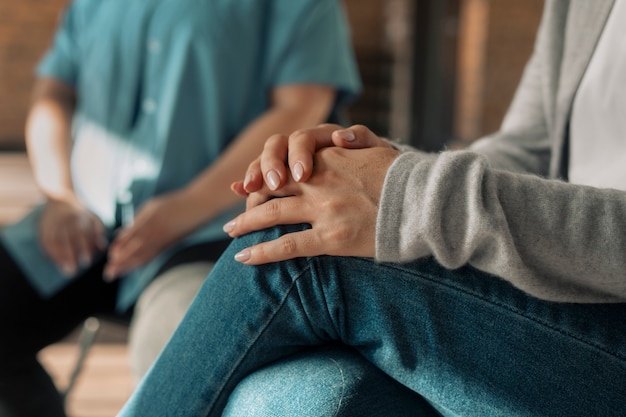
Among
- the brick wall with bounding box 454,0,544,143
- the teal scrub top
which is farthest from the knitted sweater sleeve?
the brick wall with bounding box 454,0,544,143

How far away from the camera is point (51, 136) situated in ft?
4.70

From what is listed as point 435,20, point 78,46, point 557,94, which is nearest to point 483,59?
point 435,20

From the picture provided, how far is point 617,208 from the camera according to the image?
1.89ft

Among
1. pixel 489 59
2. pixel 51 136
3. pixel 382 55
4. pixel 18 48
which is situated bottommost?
pixel 382 55

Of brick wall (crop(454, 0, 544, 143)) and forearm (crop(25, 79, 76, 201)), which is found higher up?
forearm (crop(25, 79, 76, 201))

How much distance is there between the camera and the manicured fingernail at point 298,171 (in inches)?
25.6

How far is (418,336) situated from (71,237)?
807mm

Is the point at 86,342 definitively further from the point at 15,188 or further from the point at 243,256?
the point at 15,188

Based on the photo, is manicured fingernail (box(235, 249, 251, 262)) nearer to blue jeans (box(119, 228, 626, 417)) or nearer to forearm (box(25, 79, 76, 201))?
blue jeans (box(119, 228, 626, 417))

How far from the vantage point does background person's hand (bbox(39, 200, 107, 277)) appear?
1225 millimetres

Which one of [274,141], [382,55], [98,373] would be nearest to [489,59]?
[382,55]

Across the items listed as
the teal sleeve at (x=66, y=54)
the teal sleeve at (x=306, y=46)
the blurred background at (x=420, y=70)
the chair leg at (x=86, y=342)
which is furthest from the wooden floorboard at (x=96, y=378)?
the blurred background at (x=420, y=70)

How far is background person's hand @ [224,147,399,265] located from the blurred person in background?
50cm

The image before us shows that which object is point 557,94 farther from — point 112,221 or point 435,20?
point 435,20
